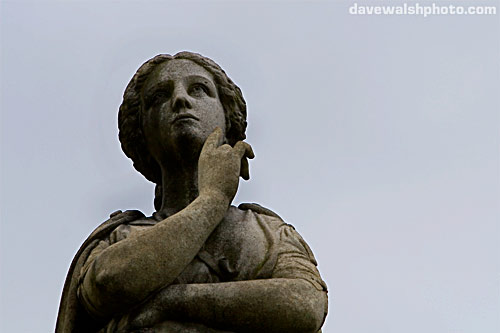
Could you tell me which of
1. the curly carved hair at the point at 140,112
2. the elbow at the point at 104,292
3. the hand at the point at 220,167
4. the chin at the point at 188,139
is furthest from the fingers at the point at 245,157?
the elbow at the point at 104,292

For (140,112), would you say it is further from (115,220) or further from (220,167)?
(220,167)

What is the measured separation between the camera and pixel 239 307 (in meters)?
7.15

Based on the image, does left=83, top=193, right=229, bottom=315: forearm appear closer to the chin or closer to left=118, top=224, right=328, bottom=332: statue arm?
left=118, top=224, right=328, bottom=332: statue arm

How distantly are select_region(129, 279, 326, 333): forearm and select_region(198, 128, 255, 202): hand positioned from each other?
824 millimetres

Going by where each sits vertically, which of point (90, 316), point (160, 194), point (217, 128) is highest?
point (217, 128)

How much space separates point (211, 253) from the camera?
7703 millimetres

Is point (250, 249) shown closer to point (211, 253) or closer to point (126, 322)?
point (211, 253)

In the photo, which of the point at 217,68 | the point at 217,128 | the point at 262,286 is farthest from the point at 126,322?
the point at 217,68

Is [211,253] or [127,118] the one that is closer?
[211,253]

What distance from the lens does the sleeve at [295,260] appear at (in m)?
7.54

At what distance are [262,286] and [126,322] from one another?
3.14 ft

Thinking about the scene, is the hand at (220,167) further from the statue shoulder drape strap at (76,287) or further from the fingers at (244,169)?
the statue shoulder drape strap at (76,287)

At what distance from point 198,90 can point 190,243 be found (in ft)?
5.64

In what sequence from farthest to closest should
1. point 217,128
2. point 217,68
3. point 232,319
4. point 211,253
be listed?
point 217,68 < point 217,128 < point 211,253 < point 232,319
